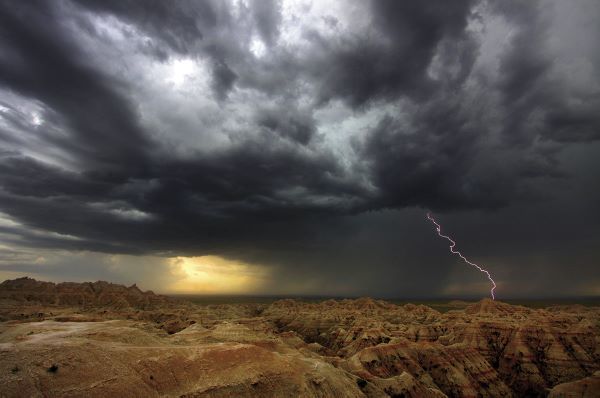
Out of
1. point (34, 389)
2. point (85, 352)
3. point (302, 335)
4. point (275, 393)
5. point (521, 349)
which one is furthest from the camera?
point (302, 335)

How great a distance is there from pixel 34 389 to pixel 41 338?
574 inches

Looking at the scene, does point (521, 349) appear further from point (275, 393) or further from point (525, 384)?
point (275, 393)

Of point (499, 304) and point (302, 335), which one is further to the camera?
point (499, 304)

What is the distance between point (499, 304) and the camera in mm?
195750

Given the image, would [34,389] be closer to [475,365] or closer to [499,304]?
[475,365]

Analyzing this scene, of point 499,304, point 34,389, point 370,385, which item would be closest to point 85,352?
point 34,389

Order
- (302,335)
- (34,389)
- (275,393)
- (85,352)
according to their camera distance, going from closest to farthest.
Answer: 1. (34,389)
2. (85,352)
3. (275,393)
4. (302,335)

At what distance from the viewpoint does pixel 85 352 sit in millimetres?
39219

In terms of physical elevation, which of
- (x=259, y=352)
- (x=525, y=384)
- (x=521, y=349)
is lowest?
(x=525, y=384)

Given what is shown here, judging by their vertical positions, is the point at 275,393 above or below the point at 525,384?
above

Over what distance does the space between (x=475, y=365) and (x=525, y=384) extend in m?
13.5

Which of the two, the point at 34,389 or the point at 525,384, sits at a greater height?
the point at 34,389

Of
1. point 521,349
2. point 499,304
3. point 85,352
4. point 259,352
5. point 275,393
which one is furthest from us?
point 499,304

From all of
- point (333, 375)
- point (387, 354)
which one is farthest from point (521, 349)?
point (333, 375)
